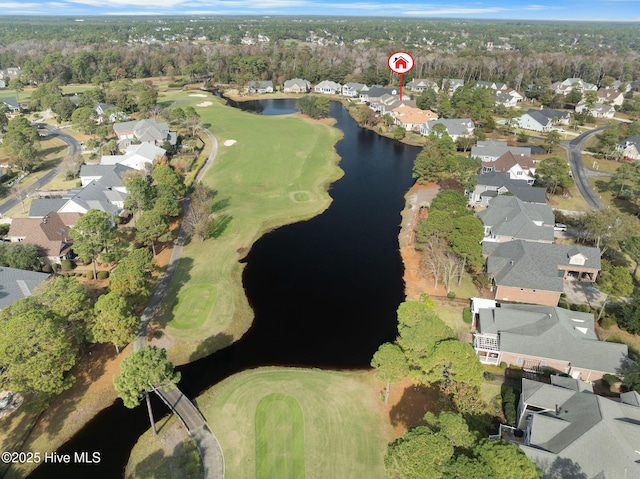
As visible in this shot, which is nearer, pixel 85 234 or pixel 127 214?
pixel 85 234

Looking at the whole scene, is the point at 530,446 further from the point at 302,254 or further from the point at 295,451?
the point at 302,254

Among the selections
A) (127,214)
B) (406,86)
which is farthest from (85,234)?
(406,86)

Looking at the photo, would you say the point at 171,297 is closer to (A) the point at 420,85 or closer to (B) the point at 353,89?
(B) the point at 353,89

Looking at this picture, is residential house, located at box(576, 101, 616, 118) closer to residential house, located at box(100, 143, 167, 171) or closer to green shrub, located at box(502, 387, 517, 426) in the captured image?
green shrub, located at box(502, 387, 517, 426)

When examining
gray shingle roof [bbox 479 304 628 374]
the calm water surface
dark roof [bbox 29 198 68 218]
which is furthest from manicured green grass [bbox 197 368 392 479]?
dark roof [bbox 29 198 68 218]

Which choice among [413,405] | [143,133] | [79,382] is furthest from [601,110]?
[79,382]
